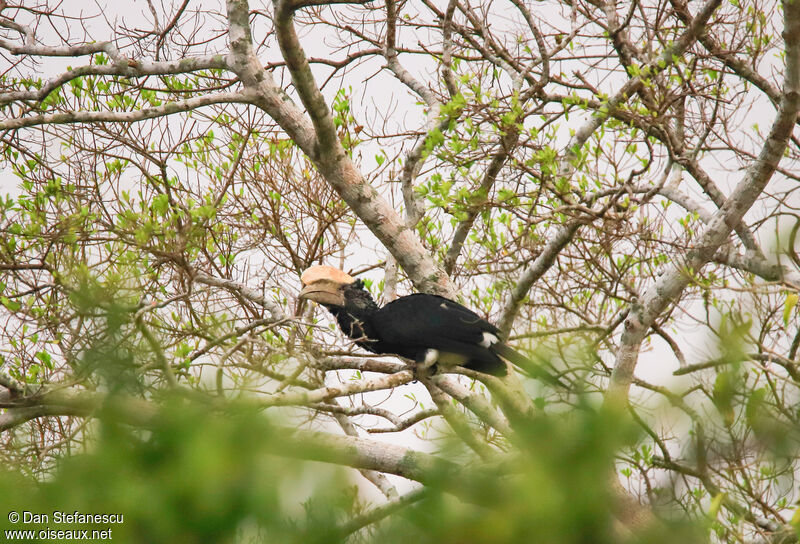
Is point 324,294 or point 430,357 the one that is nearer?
point 430,357

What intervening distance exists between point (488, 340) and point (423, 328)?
46 cm

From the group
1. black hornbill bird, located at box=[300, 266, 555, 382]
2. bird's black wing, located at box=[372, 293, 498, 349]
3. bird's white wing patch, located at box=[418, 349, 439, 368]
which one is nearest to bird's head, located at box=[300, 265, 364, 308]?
black hornbill bird, located at box=[300, 266, 555, 382]

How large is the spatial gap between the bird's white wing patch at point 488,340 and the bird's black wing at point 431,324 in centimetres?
2

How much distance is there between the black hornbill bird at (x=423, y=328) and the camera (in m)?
5.10

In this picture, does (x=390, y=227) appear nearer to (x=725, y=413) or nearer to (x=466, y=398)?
(x=466, y=398)

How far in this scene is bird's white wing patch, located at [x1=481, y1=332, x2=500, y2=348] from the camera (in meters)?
5.12

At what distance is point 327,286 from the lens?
18.1 feet

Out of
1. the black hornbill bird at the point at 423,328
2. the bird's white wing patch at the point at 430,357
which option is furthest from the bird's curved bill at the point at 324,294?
the bird's white wing patch at the point at 430,357

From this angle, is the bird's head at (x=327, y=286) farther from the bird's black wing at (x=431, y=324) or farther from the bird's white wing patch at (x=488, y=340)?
the bird's white wing patch at (x=488, y=340)

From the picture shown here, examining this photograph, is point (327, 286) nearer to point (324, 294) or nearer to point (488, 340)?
point (324, 294)

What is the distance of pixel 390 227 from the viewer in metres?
5.39

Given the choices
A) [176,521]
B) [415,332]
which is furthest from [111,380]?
[415,332]

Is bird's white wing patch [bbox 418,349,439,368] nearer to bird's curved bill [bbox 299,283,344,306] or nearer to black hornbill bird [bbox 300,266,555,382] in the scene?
black hornbill bird [bbox 300,266,555,382]

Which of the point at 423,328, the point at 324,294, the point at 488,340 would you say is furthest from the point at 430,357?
the point at 324,294
